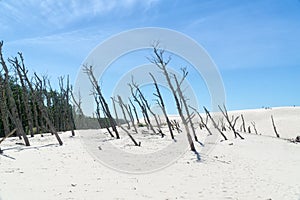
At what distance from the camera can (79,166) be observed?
37.4 feet

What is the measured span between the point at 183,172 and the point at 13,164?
643 centimetres

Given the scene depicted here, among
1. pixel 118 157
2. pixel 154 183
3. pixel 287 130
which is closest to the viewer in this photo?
pixel 154 183

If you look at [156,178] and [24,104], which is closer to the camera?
[156,178]

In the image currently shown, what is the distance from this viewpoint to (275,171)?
1142cm

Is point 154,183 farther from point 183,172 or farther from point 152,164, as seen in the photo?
point 152,164

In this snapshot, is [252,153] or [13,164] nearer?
[13,164]

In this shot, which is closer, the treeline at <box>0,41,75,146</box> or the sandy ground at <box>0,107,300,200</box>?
the sandy ground at <box>0,107,300,200</box>

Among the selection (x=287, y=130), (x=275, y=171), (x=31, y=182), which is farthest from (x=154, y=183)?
(x=287, y=130)

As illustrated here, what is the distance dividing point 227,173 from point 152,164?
3284 millimetres

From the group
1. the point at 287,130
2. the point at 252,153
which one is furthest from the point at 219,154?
the point at 287,130

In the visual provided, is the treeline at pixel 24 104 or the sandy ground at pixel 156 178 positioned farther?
the treeline at pixel 24 104

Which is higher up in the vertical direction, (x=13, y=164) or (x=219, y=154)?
(x=13, y=164)

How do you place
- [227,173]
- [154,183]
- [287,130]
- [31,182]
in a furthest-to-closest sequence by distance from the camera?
1. [287,130]
2. [227,173]
3. [154,183]
4. [31,182]

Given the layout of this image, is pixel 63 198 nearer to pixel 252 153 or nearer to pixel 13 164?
pixel 13 164
